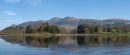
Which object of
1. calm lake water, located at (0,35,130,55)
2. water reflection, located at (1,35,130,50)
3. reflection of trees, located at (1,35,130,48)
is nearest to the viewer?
calm lake water, located at (0,35,130,55)

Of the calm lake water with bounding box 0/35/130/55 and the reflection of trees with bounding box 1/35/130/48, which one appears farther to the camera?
the reflection of trees with bounding box 1/35/130/48

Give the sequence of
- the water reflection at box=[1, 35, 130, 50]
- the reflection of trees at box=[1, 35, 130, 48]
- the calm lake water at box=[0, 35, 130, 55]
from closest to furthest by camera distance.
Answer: the calm lake water at box=[0, 35, 130, 55] → the water reflection at box=[1, 35, 130, 50] → the reflection of trees at box=[1, 35, 130, 48]

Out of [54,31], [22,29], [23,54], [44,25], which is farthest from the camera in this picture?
[22,29]

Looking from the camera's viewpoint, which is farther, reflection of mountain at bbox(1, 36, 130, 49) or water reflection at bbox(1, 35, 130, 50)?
reflection of mountain at bbox(1, 36, 130, 49)

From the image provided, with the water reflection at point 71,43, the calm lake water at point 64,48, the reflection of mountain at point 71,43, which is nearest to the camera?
the calm lake water at point 64,48

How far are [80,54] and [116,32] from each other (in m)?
165

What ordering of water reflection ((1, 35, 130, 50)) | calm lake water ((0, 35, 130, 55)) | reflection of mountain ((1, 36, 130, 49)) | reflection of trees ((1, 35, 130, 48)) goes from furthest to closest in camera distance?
reflection of trees ((1, 35, 130, 48)), reflection of mountain ((1, 36, 130, 49)), water reflection ((1, 35, 130, 50)), calm lake water ((0, 35, 130, 55))

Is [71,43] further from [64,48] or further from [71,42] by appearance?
[64,48]

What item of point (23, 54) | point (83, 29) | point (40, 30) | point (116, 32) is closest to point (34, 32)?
point (40, 30)

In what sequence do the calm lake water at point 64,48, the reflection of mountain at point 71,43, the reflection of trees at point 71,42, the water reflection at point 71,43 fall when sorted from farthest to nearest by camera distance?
1. the reflection of trees at point 71,42
2. the reflection of mountain at point 71,43
3. the water reflection at point 71,43
4. the calm lake water at point 64,48

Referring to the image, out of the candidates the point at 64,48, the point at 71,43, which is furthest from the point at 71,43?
the point at 64,48

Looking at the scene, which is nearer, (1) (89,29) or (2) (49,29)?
(2) (49,29)

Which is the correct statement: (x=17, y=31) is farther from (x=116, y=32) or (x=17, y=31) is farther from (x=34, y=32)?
(x=116, y=32)

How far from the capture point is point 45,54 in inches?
1161
